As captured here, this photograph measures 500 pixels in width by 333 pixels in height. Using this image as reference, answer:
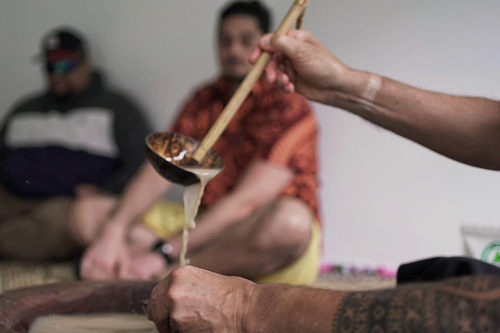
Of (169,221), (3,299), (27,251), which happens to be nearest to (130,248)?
(169,221)

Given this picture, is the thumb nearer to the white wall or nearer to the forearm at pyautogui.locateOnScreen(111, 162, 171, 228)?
the forearm at pyautogui.locateOnScreen(111, 162, 171, 228)

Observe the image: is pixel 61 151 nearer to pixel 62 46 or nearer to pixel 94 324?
pixel 62 46

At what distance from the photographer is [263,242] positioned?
1.75 metres

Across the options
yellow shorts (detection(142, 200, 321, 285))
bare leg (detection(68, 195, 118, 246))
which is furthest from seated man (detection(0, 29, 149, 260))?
yellow shorts (detection(142, 200, 321, 285))

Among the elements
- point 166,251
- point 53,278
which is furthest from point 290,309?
point 53,278

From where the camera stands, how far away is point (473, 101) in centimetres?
113

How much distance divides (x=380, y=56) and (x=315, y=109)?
365 millimetres

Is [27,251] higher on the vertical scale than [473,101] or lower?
lower

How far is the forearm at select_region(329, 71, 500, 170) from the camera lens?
1.11 metres

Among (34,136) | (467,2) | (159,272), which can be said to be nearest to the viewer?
(159,272)

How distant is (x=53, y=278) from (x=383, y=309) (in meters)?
1.95

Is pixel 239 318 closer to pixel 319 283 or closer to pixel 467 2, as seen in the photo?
pixel 319 283

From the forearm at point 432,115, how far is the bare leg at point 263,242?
0.58 metres

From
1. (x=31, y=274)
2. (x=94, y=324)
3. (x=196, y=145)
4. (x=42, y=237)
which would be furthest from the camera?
(x=42, y=237)
